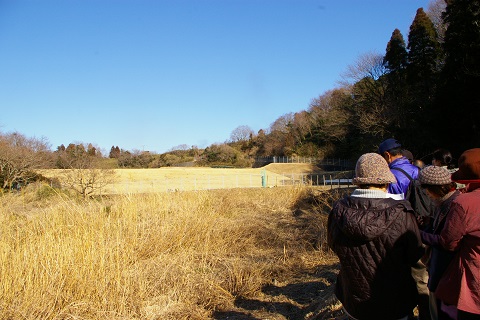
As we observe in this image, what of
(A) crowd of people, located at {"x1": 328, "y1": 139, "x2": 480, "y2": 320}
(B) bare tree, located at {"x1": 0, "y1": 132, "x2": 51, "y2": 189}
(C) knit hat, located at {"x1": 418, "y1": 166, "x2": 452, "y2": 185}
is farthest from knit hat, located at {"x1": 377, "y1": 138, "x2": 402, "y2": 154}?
(B) bare tree, located at {"x1": 0, "y1": 132, "x2": 51, "y2": 189}

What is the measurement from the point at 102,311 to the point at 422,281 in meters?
2.80

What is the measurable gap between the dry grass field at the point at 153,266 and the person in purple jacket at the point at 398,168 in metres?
1.32

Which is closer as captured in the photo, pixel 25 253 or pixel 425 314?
pixel 425 314

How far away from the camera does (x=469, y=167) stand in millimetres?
2016

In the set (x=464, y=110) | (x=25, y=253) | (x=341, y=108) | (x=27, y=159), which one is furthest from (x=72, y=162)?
(x=341, y=108)

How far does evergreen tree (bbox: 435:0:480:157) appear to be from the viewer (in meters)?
17.5

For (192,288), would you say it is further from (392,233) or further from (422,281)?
(392,233)

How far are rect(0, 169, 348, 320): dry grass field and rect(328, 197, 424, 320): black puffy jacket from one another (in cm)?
147

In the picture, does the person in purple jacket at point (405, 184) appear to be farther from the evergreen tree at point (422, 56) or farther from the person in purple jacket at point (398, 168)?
the evergreen tree at point (422, 56)

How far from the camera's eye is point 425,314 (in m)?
2.25

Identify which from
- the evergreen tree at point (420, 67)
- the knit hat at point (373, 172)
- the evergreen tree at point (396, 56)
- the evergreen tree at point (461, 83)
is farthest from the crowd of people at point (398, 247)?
the evergreen tree at point (396, 56)

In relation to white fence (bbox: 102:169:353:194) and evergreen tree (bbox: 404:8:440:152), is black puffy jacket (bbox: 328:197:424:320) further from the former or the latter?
evergreen tree (bbox: 404:8:440:152)

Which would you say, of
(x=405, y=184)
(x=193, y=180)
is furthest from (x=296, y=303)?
(x=193, y=180)

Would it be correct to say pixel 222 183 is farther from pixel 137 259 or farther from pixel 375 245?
pixel 375 245
